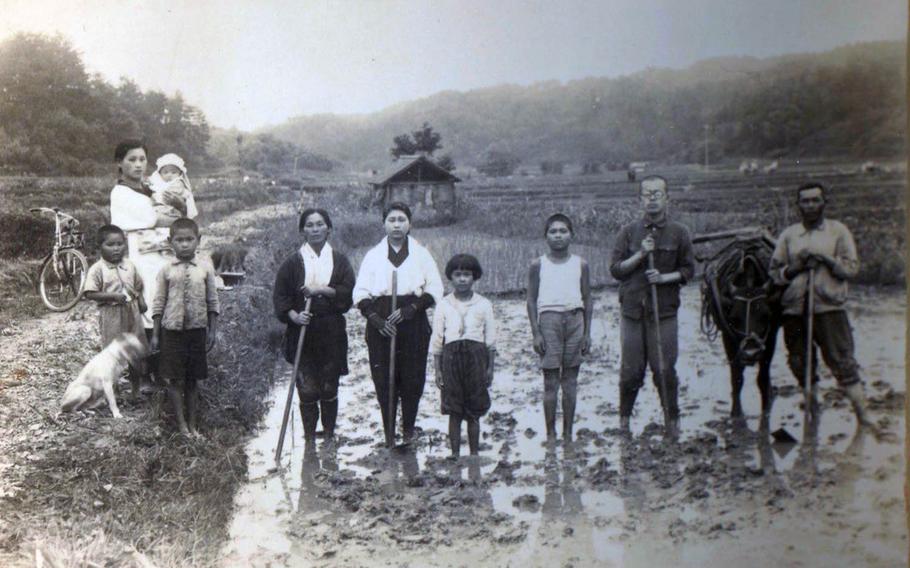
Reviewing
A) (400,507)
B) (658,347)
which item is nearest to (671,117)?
(658,347)

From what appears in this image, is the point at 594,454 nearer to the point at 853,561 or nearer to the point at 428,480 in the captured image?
A: the point at 428,480

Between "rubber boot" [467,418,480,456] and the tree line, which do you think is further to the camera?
the tree line

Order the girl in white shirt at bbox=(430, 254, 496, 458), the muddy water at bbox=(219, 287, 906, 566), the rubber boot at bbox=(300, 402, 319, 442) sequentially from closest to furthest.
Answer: the muddy water at bbox=(219, 287, 906, 566) → the girl in white shirt at bbox=(430, 254, 496, 458) → the rubber boot at bbox=(300, 402, 319, 442)

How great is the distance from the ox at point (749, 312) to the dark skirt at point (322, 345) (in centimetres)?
183

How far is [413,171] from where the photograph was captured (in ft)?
12.5

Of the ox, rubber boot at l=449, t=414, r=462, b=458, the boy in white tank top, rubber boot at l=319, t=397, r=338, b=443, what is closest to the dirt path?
rubber boot at l=319, t=397, r=338, b=443

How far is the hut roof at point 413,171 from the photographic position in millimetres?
3771

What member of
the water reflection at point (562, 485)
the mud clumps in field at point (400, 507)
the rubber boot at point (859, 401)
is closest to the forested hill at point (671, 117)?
the rubber boot at point (859, 401)

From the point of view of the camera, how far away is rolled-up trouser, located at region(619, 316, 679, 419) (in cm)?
344

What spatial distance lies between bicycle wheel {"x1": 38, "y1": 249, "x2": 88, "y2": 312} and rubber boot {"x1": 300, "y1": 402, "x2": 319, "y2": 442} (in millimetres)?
1243

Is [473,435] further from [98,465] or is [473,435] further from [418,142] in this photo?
[98,465]

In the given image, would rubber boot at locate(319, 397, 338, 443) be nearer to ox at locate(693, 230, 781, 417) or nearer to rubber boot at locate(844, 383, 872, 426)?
ox at locate(693, 230, 781, 417)

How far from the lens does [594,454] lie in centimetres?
338

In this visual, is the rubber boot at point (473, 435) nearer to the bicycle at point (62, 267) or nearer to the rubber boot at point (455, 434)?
the rubber boot at point (455, 434)
